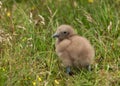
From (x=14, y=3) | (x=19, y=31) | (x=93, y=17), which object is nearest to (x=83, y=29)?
(x=93, y=17)

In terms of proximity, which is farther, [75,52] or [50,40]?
[50,40]

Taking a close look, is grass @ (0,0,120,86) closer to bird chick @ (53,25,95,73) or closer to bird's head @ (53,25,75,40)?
bird chick @ (53,25,95,73)

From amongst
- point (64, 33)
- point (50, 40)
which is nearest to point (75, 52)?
point (64, 33)

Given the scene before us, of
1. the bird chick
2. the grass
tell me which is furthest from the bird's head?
the grass

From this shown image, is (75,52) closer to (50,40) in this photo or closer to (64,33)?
(64,33)

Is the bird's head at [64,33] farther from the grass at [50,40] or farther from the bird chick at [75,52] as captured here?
the grass at [50,40]

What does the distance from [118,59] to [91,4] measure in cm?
Answer: 132

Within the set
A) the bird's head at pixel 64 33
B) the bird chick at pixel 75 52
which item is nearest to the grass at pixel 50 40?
the bird chick at pixel 75 52

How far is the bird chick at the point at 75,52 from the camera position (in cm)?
561

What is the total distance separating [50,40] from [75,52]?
3.04 feet

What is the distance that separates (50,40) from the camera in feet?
21.2

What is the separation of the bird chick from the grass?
0.36 ft

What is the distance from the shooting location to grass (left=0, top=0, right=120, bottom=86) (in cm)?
550

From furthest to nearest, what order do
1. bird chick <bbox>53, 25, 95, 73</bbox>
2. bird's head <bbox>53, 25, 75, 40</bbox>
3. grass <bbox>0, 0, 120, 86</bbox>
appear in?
bird's head <bbox>53, 25, 75, 40</bbox>
bird chick <bbox>53, 25, 95, 73</bbox>
grass <bbox>0, 0, 120, 86</bbox>
